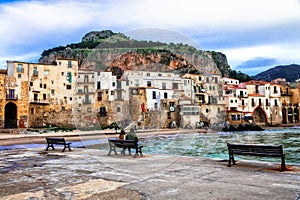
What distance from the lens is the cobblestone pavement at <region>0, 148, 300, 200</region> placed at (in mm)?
5176

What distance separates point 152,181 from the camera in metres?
6.32

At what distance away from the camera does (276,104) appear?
75188mm

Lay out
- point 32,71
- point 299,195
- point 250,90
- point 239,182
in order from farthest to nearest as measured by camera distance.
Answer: point 250,90 → point 32,71 → point 239,182 → point 299,195

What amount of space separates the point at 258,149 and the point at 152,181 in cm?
358

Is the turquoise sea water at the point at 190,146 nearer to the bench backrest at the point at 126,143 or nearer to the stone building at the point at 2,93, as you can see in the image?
the bench backrest at the point at 126,143

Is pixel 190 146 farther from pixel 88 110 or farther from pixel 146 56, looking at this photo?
pixel 146 56

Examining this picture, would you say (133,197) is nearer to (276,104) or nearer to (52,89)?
(52,89)

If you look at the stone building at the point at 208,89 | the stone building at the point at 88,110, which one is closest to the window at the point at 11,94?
the stone building at the point at 88,110

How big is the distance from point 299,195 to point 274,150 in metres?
2.90

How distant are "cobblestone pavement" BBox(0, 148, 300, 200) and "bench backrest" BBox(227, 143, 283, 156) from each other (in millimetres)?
424

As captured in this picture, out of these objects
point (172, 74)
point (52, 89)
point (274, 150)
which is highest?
point (52, 89)

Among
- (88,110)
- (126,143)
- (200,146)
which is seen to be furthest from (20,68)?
(126,143)

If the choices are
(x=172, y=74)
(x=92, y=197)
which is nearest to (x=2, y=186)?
(x=92, y=197)

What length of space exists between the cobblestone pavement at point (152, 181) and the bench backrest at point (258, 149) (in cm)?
42
